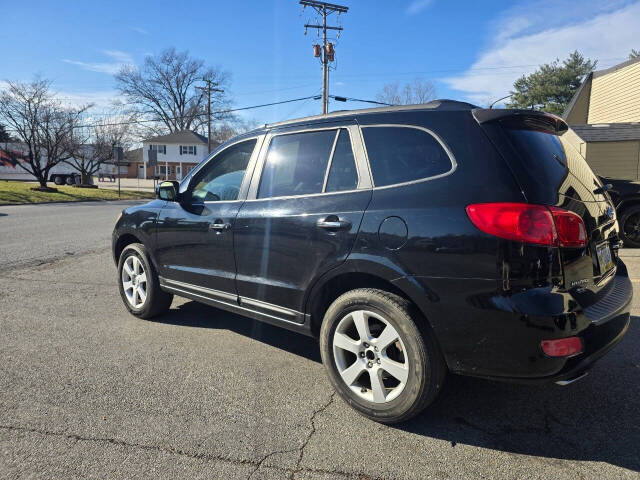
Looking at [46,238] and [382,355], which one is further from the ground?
[382,355]

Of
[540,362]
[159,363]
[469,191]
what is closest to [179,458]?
[159,363]

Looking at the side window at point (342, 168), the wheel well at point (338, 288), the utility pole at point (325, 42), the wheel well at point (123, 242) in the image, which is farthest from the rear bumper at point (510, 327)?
the utility pole at point (325, 42)

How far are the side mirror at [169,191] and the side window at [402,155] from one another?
6.72 ft

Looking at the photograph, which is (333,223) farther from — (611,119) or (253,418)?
(611,119)

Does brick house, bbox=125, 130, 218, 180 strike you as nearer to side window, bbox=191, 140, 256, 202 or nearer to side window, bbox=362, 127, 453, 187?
side window, bbox=191, 140, 256, 202

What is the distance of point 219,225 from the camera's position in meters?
3.59

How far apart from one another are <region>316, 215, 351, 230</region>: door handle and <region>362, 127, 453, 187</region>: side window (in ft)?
1.00

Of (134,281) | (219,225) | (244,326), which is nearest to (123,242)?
(134,281)

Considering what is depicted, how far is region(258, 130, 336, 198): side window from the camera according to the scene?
3.12m

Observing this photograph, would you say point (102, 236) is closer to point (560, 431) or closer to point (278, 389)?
point (278, 389)

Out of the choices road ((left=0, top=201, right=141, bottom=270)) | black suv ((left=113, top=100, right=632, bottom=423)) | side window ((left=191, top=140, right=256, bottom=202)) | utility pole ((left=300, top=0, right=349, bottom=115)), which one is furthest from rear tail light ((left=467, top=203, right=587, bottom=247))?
utility pole ((left=300, top=0, right=349, bottom=115))

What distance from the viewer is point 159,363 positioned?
137 inches

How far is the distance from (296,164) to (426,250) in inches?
52.5

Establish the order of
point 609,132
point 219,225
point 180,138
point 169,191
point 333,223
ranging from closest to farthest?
point 333,223, point 219,225, point 169,191, point 609,132, point 180,138
